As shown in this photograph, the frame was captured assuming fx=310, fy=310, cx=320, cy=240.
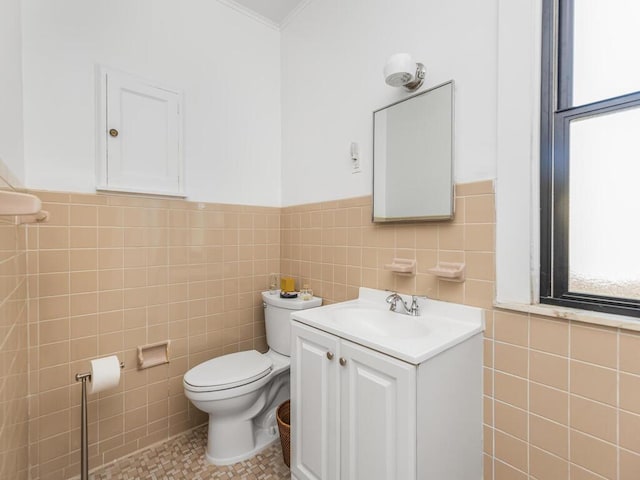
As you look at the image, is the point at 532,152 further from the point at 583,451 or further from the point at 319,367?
the point at 319,367

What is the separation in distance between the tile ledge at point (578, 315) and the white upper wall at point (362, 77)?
0.51 meters

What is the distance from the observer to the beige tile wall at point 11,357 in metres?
0.84

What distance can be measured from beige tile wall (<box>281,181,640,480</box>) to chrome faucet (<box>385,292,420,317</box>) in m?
0.06

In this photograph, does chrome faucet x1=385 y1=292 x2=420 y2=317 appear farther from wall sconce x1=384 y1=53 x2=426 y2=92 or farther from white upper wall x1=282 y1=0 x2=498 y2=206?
wall sconce x1=384 y1=53 x2=426 y2=92

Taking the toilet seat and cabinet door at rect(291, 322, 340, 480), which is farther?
the toilet seat

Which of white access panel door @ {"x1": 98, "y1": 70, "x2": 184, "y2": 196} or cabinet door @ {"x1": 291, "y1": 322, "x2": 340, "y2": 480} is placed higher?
white access panel door @ {"x1": 98, "y1": 70, "x2": 184, "y2": 196}

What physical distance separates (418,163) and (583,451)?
1214mm

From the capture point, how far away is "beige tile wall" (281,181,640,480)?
95 cm

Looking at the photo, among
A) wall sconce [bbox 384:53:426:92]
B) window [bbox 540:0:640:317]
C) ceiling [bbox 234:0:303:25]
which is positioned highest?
ceiling [bbox 234:0:303:25]

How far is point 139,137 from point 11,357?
Result: 1.20 meters

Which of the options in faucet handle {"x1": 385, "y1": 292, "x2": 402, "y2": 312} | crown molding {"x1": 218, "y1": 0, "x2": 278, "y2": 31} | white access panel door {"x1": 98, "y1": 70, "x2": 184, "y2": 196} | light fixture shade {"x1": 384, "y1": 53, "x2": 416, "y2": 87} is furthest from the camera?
crown molding {"x1": 218, "y1": 0, "x2": 278, "y2": 31}

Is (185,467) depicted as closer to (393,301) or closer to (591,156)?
(393,301)

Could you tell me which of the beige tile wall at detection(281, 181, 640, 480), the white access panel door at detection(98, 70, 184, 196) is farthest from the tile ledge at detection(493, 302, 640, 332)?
the white access panel door at detection(98, 70, 184, 196)

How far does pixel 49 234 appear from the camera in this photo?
4.89 ft
